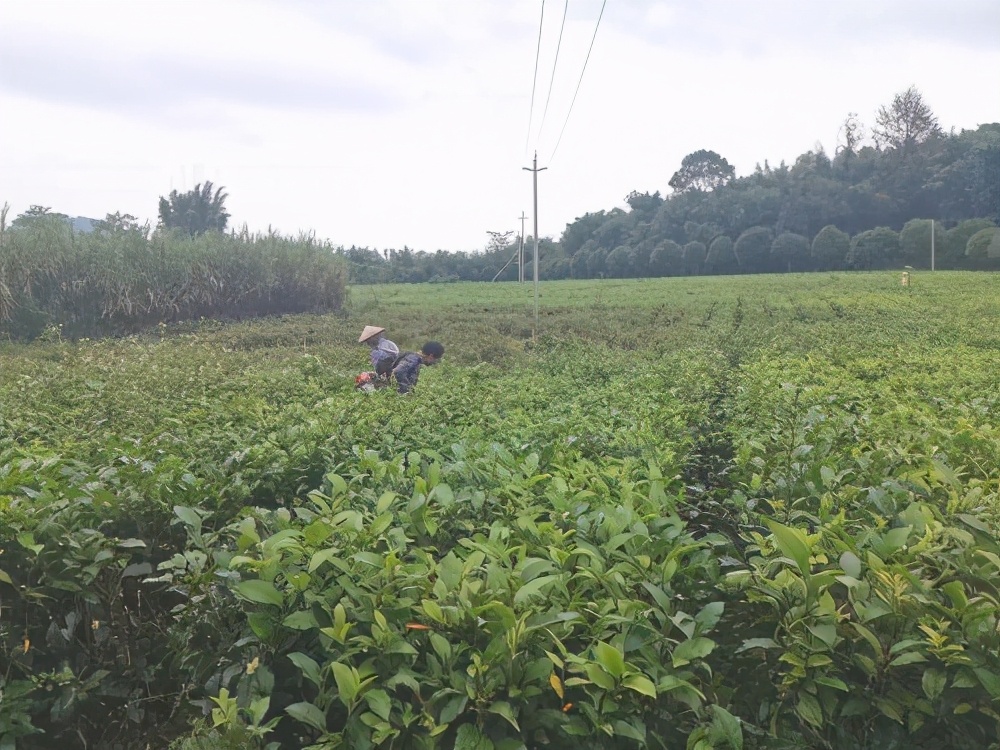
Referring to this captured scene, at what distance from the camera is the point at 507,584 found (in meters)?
1.86

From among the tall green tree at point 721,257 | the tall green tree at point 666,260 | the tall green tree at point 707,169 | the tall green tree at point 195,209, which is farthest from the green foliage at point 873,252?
the tall green tree at point 195,209

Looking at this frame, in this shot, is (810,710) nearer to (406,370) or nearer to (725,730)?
(725,730)

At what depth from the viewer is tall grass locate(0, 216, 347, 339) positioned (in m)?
19.3

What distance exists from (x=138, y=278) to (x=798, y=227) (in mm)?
32793

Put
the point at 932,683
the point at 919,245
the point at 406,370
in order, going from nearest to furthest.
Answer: the point at 932,683 < the point at 406,370 < the point at 919,245

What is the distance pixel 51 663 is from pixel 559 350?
37.9ft

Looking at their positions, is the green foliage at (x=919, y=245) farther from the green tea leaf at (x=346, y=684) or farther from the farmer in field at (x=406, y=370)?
the green tea leaf at (x=346, y=684)

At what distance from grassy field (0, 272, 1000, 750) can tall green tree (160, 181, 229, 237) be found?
45.3m

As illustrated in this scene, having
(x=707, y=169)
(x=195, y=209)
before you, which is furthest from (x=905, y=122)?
(x=195, y=209)

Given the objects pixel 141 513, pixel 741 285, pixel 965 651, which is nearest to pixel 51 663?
pixel 141 513

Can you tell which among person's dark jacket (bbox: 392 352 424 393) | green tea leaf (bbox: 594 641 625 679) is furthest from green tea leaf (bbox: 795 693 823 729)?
person's dark jacket (bbox: 392 352 424 393)

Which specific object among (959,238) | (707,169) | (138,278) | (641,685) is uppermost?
(707,169)

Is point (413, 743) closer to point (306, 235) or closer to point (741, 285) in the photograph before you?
point (306, 235)

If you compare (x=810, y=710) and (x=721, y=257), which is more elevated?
(x=721, y=257)
